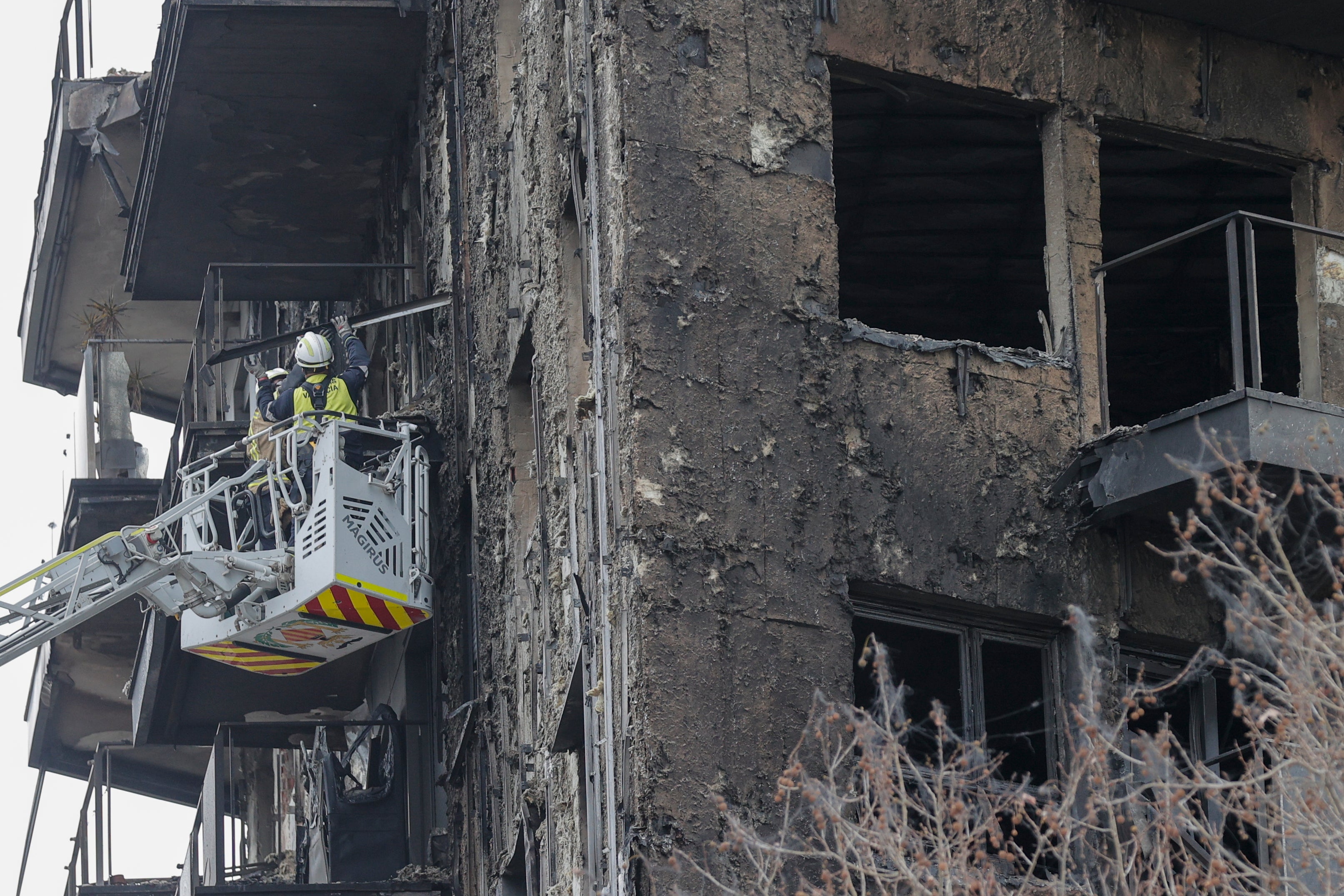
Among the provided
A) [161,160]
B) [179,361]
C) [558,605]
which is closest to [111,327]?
[179,361]

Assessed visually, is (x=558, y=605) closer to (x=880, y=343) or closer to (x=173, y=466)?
(x=880, y=343)

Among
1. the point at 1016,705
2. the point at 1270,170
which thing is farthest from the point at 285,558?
the point at 1270,170

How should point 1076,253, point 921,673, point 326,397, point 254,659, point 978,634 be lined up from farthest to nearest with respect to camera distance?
point 254,659 < point 326,397 < point 921,673 < point 1076,253 < point 978,634

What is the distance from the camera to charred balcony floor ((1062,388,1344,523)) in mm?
11266

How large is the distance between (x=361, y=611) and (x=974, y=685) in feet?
19.4

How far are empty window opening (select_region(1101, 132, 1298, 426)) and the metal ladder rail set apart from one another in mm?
6888

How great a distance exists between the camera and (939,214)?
17.8m

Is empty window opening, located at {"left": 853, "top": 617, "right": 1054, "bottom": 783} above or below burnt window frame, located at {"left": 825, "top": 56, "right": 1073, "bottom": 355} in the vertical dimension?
below

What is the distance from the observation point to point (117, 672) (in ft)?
80.5

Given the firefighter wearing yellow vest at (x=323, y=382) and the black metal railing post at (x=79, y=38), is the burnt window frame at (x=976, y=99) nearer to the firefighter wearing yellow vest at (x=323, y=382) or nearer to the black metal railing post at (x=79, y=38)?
the firefighter wearing yellow vest at (x=323, y=382)

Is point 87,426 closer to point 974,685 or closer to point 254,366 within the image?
point 254,366

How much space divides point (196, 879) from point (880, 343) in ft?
25.2

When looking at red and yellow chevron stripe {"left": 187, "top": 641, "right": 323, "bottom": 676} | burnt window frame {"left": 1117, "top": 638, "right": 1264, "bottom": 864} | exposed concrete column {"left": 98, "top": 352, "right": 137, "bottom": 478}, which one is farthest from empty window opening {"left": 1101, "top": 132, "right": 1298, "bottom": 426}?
exposed concrete column {"left": 98, "top": 352, "right": 137, "bottom": 478}

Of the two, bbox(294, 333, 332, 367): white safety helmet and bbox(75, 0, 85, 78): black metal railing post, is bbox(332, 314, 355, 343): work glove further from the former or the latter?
bbox(75, 0, 85, 78): black metal railing post
